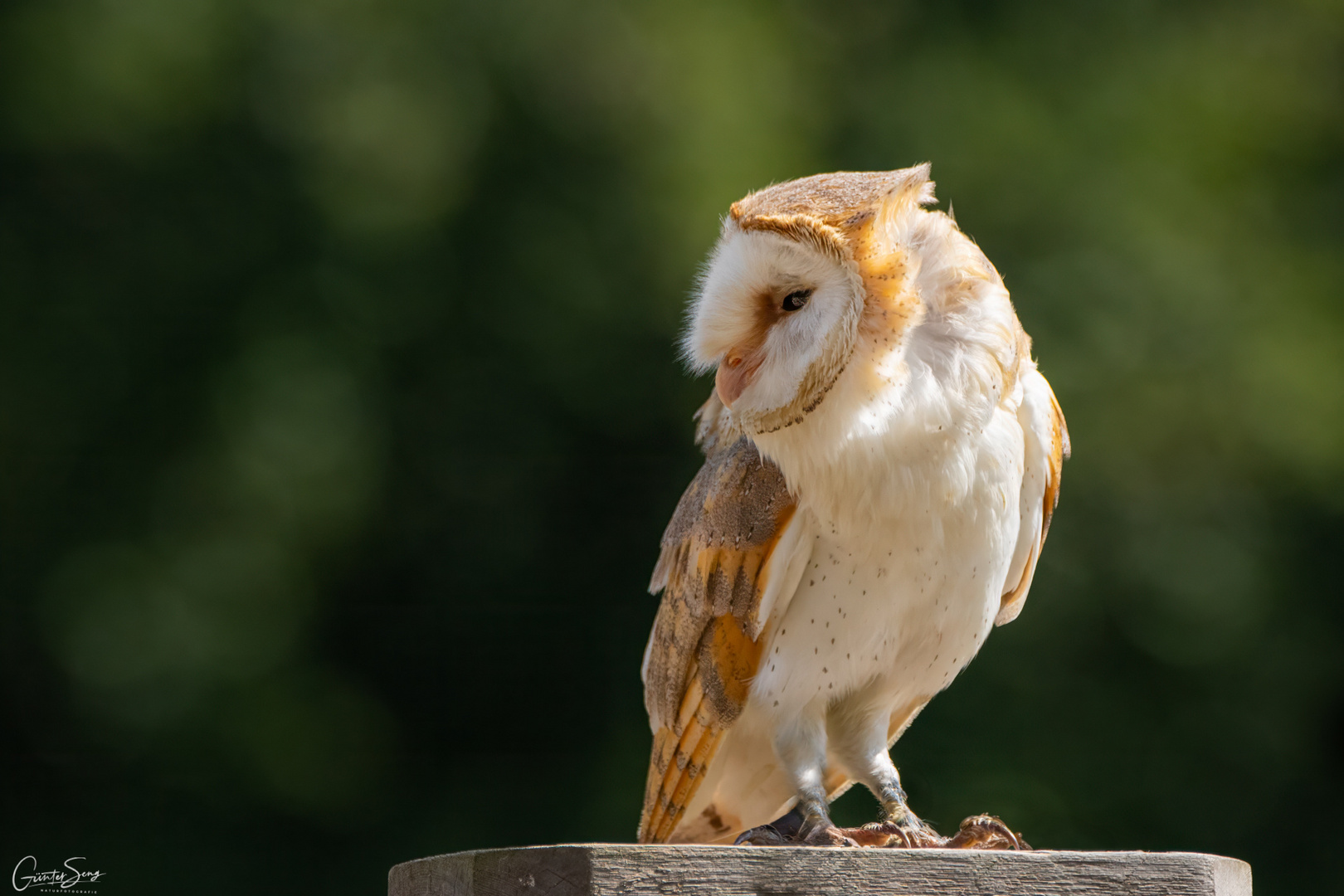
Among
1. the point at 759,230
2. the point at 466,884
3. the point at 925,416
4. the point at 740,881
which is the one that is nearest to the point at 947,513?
the point at 925,416

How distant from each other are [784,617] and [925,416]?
1.27 ft

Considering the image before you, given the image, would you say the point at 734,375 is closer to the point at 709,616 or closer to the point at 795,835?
the point at 709,616

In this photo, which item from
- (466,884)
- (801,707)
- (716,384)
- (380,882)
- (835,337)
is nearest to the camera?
(466,884)

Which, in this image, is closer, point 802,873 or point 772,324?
point 802,873

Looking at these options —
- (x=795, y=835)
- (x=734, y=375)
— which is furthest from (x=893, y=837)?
(x=734, y=375)

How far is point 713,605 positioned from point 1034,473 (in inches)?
20.6

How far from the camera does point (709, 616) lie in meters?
→ 1.93

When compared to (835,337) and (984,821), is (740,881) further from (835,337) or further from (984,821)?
(835,337)

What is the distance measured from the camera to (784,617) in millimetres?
1877

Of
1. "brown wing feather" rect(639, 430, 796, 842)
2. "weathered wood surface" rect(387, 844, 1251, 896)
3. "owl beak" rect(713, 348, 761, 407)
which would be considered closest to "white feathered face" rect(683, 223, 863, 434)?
"owl beak" rect(713, 348, 761, 407)

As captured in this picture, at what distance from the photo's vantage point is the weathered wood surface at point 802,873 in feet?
4.16

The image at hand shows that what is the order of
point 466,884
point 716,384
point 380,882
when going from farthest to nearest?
1. point 380,882
2. point 716,384
3. point 466,884

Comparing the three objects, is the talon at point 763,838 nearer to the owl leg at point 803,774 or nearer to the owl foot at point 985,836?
the owl leg at point 803,774

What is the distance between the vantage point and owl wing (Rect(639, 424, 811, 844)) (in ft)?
6.07
